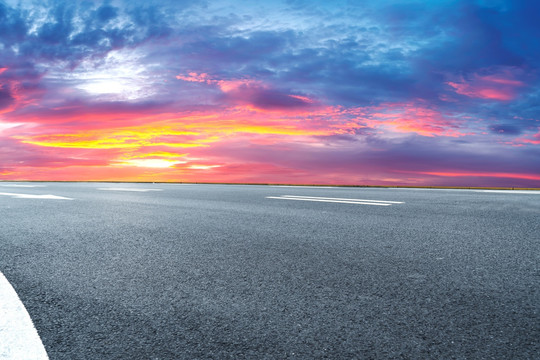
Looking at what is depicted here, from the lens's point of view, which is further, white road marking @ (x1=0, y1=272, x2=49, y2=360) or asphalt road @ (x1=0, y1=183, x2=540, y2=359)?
asphalt road @ (x1=0, y1=183, x2=540, y2=359)

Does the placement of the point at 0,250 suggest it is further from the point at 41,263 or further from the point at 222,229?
the point at 222,229

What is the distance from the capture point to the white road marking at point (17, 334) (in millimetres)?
2092

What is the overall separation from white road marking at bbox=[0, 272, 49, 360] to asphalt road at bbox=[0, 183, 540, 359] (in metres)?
0.06

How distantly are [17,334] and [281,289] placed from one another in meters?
1.68

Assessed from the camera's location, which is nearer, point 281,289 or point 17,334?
point 17,334

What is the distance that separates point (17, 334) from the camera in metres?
2.33

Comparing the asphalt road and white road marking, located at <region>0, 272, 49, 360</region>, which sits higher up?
the asphalt road

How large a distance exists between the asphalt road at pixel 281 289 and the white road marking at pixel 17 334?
0.06 m

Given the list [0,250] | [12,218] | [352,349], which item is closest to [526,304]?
[352,349]

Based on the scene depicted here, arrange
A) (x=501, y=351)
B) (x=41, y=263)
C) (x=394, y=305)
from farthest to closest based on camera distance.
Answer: (x=41, y=263)
(x=394, y=305)
(x=501, y=351)

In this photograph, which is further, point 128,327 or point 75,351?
point 128,327

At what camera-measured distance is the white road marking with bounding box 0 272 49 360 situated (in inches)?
82.4

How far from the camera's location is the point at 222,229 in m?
5.99

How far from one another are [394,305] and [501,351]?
0.74 meters
